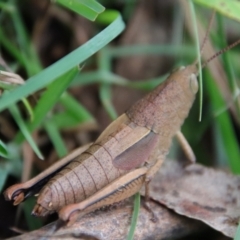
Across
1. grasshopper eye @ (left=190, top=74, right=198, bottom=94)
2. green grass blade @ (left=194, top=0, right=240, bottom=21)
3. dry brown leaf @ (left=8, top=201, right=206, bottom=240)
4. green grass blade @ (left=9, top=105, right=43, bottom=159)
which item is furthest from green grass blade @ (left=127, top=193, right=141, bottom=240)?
green grass blade @ (left=194, top=0, right=240, bottom=21)

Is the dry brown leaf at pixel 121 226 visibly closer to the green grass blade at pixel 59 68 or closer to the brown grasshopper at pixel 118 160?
the brown grasshopper at pixel 118 160

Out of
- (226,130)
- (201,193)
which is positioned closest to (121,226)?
(201,193)

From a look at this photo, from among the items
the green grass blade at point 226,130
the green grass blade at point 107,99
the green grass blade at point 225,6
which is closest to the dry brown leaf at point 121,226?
the green grass blade at point 226,130

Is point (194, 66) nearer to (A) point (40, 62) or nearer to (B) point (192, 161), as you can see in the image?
(B) point (192, 161)

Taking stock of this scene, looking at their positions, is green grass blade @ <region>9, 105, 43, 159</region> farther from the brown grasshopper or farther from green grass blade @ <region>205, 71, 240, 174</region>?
green grass blade @ <region>205, 71, 240, 174</region>

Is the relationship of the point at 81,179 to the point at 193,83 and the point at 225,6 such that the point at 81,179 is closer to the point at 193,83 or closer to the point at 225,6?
the point at 193,83

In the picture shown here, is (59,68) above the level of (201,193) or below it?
above
